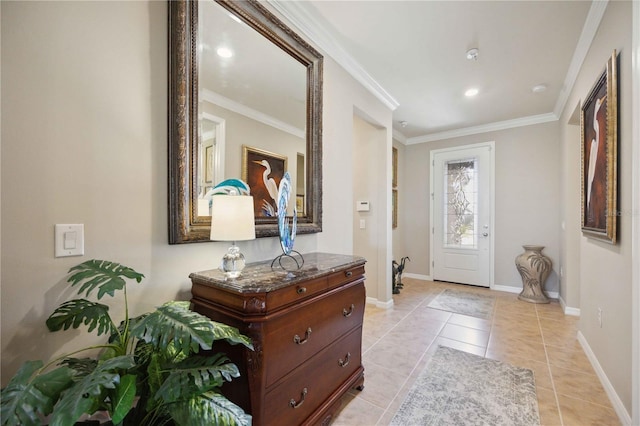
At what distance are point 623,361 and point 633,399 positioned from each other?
24 cm

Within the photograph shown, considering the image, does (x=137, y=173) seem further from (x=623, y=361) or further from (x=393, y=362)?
(x=623, y=361)

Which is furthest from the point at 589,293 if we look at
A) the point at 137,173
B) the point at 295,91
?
the point at 137,173

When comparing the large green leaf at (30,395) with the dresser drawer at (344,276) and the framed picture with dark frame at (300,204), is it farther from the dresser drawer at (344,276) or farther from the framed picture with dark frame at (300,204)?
the framed picture with dark frame at (300,204)

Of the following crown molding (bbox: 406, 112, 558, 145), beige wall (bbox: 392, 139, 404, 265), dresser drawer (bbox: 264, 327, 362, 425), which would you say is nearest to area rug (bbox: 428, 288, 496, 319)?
beige wall (bbox: 392, 139, 404, 265)

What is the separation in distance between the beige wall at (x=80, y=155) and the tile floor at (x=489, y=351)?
148 cm

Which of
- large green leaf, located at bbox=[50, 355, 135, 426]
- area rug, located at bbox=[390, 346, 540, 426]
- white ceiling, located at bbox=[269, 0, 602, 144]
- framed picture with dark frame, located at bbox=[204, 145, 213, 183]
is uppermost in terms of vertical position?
white ceiling, located at bbox=[269, 0, 602, 144]

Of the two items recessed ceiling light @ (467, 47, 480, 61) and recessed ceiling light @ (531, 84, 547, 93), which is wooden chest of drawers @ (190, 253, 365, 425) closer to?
recessed ceiling light @ (467, 47, 480, 61)

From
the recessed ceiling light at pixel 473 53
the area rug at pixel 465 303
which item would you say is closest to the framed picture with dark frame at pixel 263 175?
the recessed ceiling light at pixel 473 53

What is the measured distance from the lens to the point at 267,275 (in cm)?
140

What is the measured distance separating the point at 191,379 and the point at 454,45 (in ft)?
9.89

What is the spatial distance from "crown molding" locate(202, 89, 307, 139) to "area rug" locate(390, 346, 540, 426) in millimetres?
2038

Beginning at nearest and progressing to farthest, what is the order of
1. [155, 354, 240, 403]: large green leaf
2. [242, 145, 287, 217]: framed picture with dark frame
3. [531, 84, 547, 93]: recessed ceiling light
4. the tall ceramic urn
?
[155, 354, 240, 403]: large green leaf
[242, 145, 287, 217]: framed picture with dark frame
[531, 84, 547, 93]: recessed ceiling light
the tall ceramic urn

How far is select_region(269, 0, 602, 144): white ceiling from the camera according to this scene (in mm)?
2016

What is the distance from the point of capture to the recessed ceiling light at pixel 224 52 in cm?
160
